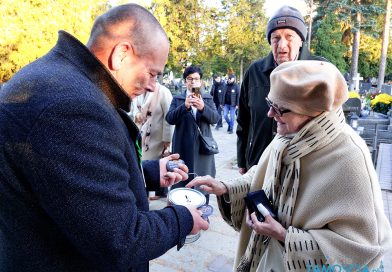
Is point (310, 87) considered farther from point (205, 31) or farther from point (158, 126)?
point (205, 31)

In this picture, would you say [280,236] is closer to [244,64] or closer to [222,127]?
[222,127]

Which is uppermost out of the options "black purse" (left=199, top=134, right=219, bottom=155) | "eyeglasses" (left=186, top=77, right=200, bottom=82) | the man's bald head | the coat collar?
the man's bald head

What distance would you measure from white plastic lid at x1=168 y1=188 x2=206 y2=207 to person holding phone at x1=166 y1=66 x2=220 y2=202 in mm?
2454

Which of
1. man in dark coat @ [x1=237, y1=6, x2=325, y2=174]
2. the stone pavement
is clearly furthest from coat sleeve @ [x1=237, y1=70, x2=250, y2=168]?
the stone pavement

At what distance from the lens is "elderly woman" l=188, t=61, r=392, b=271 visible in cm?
151

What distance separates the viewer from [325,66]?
5.27 ft

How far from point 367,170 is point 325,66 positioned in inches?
20.6

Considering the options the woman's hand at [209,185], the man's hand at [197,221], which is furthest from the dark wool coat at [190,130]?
the man's hand at [197,221]

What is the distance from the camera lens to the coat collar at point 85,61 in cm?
122

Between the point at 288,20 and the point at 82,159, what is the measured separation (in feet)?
7.51

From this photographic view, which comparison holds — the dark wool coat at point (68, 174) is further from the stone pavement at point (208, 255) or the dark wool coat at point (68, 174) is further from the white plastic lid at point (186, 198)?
the stone pavement at point (208, 255)

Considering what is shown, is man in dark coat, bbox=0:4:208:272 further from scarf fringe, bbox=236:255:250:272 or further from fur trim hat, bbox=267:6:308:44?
fur trim hat, bbox=267:6:308:44

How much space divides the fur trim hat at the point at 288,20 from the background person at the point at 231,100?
28.7ft

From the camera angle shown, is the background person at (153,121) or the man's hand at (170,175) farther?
the background person at (153,121)
